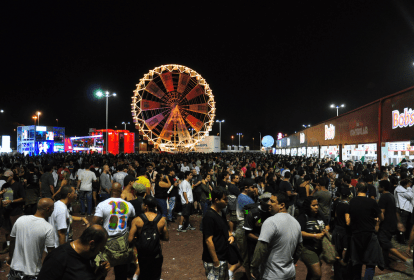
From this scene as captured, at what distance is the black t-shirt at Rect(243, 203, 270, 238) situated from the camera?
3.93 meters

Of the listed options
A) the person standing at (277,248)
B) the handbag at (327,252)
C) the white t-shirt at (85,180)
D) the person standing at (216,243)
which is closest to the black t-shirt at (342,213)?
the handbag at (327,252)

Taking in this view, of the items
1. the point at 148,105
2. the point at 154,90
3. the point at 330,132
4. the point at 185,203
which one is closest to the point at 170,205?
the point at 185,203

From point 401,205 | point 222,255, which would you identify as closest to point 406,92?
point 401,205

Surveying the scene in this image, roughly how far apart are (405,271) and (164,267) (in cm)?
441

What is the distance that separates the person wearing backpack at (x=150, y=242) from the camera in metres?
3.36

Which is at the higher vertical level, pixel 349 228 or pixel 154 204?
pixel 154 204

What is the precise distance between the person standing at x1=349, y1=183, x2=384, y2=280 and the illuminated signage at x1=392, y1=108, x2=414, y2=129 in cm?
1125

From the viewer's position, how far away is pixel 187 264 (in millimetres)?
5484

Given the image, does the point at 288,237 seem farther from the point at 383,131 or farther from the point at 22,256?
the point at 383,131

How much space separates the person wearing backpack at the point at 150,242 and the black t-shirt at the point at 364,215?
2.76 m

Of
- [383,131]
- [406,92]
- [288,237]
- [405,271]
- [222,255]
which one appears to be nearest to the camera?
[288,237]

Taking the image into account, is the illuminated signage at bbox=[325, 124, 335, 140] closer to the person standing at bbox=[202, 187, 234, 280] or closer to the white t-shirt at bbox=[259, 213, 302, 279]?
the person standing at bbox=[202, 187, 234, 280]

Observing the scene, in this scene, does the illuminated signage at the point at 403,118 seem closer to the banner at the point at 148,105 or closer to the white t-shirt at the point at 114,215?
the white t-shirt at the point at 114,215

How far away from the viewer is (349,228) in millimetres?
4285
